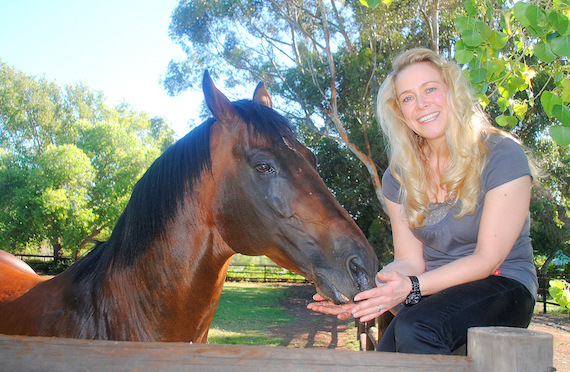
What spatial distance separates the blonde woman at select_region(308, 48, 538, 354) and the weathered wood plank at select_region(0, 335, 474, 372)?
59 centimetres

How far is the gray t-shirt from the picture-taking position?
6.23 ft

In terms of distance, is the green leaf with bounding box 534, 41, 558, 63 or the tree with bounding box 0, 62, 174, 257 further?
the tree with bounding box 0, 62, 174, 257

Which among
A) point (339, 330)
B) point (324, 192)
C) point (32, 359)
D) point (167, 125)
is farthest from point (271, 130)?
point (167, 125)

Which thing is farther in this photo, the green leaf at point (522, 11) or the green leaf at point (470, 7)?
the green leaf at point (470, 7)

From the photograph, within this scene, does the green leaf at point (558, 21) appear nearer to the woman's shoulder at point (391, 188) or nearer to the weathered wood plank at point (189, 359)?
the woman's shoulder at point (391, 188)

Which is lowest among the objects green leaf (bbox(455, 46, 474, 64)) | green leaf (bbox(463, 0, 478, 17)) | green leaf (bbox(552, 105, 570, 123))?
green leaf (bbox(552, 105, 570, 123))

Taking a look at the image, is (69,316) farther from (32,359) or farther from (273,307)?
(273,307)

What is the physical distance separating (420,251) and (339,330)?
10610 mm

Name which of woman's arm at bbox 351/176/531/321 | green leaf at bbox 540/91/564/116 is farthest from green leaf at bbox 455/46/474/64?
woman's arm at bbox 351/176/531/321

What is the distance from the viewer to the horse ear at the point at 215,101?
2.12 meters

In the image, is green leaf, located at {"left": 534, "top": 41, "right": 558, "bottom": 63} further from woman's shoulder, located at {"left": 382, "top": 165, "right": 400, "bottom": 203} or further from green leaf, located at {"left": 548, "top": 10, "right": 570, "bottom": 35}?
woman's shoulder, located at {"left": 382, "top": 165, "right": 400, "bottom": 203}

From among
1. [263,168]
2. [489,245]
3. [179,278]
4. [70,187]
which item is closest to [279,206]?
[263,168]

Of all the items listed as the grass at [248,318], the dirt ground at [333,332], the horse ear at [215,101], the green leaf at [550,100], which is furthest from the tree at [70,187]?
the green leaf at [550,100]

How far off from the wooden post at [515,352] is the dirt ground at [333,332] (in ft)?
26.2
